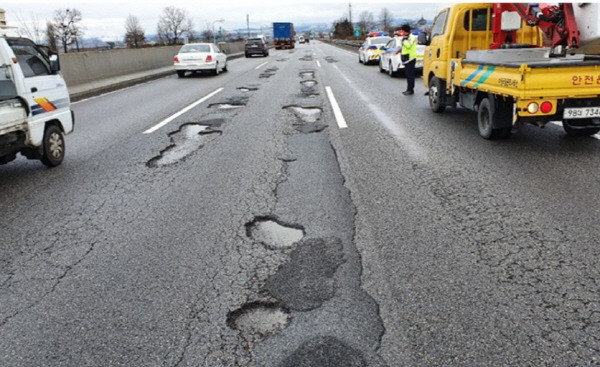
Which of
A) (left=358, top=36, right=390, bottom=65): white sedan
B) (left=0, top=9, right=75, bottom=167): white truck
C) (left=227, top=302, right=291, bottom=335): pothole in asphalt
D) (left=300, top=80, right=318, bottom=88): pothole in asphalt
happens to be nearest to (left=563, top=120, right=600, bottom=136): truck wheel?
(left=227, top=302, right=291, bottom=335): pothole in asphalt

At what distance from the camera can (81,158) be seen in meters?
7.23

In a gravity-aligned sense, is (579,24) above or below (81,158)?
above

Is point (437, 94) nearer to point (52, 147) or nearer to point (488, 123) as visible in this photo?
point (488, 123)

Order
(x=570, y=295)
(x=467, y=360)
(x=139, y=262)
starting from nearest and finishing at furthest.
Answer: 1. (x=467, y=360)
2. (x=570, y=295)
3. (x=139, y=262)

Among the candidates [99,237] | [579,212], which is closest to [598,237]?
[579,212]

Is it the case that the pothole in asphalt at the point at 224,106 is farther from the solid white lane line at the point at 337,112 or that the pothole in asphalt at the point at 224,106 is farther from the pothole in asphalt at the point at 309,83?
the pothole in asphalt at the point at 309,83

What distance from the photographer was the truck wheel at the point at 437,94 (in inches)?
389

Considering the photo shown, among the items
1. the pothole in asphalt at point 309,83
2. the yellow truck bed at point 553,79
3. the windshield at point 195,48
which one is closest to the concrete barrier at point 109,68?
the windshield at point 195,48

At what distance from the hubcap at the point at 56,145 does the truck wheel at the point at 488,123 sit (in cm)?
615

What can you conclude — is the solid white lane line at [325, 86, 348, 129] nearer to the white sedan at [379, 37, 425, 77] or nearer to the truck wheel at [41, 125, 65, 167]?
the truck wheel at [41, 125, 65, 167]

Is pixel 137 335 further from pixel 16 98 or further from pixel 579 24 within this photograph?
pixel 579 24

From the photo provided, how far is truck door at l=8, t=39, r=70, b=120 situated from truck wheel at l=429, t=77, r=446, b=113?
680 cm

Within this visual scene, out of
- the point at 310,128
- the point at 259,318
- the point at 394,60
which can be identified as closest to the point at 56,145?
the point at 310,128

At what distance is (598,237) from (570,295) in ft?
3.55
